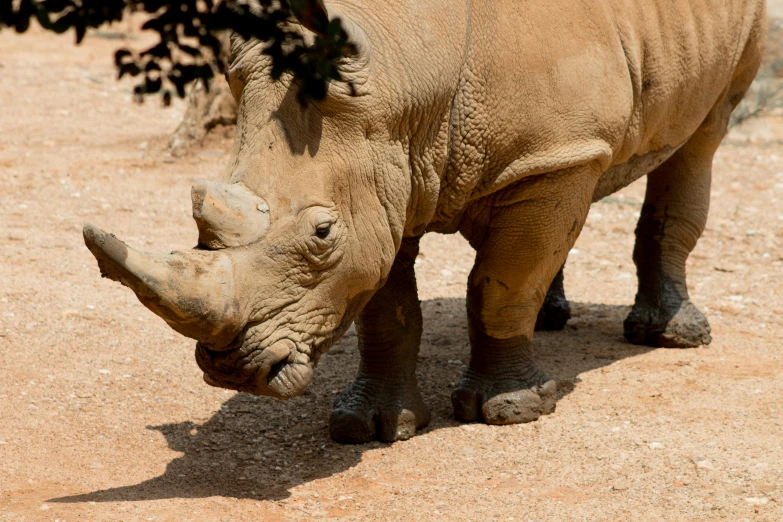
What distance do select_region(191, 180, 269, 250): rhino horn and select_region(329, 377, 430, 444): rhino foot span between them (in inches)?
57.5

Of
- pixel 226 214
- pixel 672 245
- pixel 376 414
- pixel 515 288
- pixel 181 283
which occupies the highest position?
pixel 226 214

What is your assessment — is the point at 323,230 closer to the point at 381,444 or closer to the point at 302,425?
the point at 381,444

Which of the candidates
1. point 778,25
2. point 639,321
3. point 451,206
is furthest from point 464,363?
point 778,25

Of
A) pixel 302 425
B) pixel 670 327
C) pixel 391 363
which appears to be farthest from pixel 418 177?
pixel 670 327

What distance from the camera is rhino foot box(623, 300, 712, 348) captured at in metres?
6.40

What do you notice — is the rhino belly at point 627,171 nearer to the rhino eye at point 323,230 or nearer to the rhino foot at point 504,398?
the rhino foot at point 504,398

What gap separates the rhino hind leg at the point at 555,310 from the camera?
680 centimetres

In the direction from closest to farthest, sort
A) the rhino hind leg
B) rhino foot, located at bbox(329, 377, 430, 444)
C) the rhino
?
1. the rhino
2. rhino foot, located at bbox(329, 377, 430, 444)
3. the rhino hind leg

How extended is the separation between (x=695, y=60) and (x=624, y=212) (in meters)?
4.06

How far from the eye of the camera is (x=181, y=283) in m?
3.57

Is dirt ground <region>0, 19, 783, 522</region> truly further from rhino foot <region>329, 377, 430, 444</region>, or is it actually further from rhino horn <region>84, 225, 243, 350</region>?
rhino horn <region>84, 225, 243, 350</region>

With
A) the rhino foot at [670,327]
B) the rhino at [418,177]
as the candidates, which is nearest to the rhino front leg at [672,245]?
the rhino foot at [670,327]

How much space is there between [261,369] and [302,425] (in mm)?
1402

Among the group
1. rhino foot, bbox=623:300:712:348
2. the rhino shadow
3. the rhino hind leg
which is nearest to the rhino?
the rhino shadow
